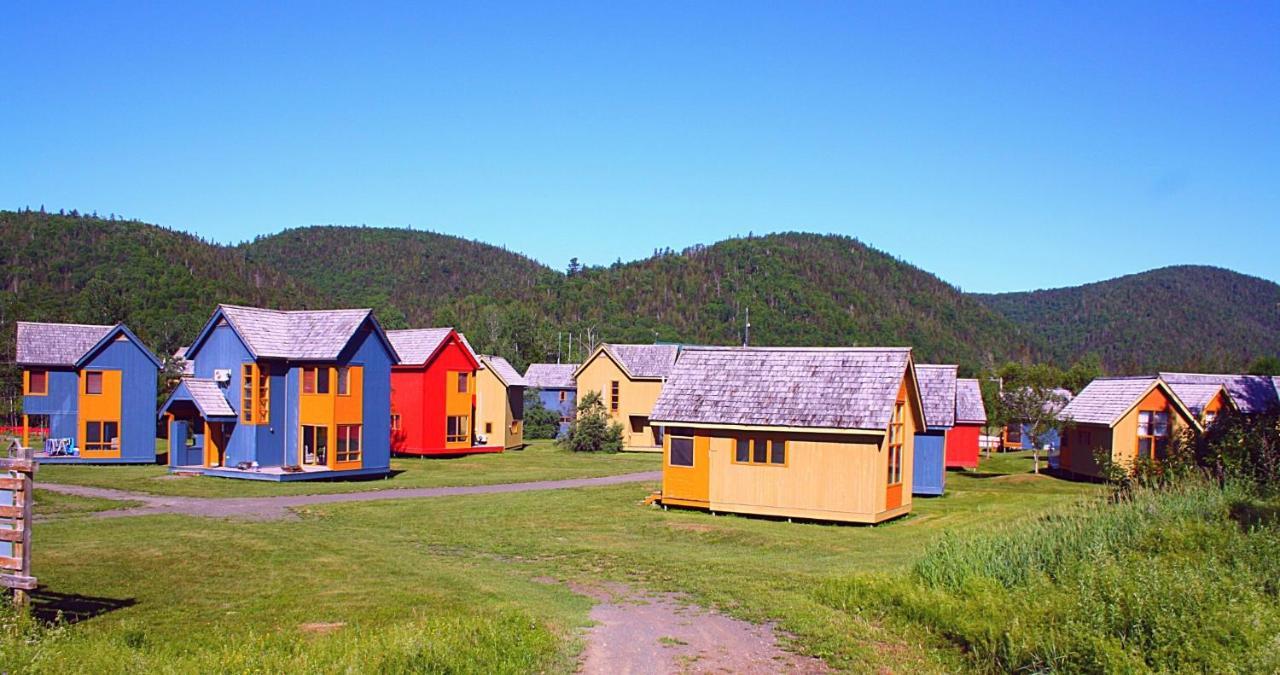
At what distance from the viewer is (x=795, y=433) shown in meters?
29.5

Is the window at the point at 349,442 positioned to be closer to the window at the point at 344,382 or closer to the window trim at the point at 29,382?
the window at the point at 344,382

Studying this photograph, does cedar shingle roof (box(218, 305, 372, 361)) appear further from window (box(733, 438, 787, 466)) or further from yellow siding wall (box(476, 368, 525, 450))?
yellow siding wall (box(476, 368, 525, 450))

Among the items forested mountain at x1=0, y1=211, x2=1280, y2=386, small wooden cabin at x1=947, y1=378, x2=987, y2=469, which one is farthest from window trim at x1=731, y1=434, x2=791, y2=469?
forested mountain at x1=0, y1=211, x2=1280, y2=386

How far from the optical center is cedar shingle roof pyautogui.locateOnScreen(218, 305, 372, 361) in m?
40.7

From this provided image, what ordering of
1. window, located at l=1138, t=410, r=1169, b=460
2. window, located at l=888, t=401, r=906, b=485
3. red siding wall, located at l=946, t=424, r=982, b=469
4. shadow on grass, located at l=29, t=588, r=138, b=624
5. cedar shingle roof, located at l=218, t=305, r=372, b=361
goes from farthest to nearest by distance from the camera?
red siding wall, located at l=946, t=424, r=982, b=469
window, located at l=1138, t=410, r=1169, b=460
cedar shingle roof, located at l=218, t=305, r=372, b=361
window, located at l=888, t=401, r=906, b=485
shadow on grass, located at l=29, t=588, r=138, b=624

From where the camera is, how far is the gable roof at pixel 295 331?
134 ft

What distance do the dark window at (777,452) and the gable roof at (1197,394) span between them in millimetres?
22926

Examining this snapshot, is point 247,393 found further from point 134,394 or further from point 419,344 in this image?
point 419,344

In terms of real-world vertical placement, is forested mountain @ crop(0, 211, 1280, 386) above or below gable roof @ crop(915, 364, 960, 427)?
above

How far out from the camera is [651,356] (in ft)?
220

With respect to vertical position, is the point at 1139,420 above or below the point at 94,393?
below

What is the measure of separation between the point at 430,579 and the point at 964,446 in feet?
132

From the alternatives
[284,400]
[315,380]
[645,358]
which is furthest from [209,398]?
[645,358]

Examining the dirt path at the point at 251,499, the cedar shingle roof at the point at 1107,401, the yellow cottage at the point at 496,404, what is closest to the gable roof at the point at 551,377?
the yellow cottage at the point at 496,404
